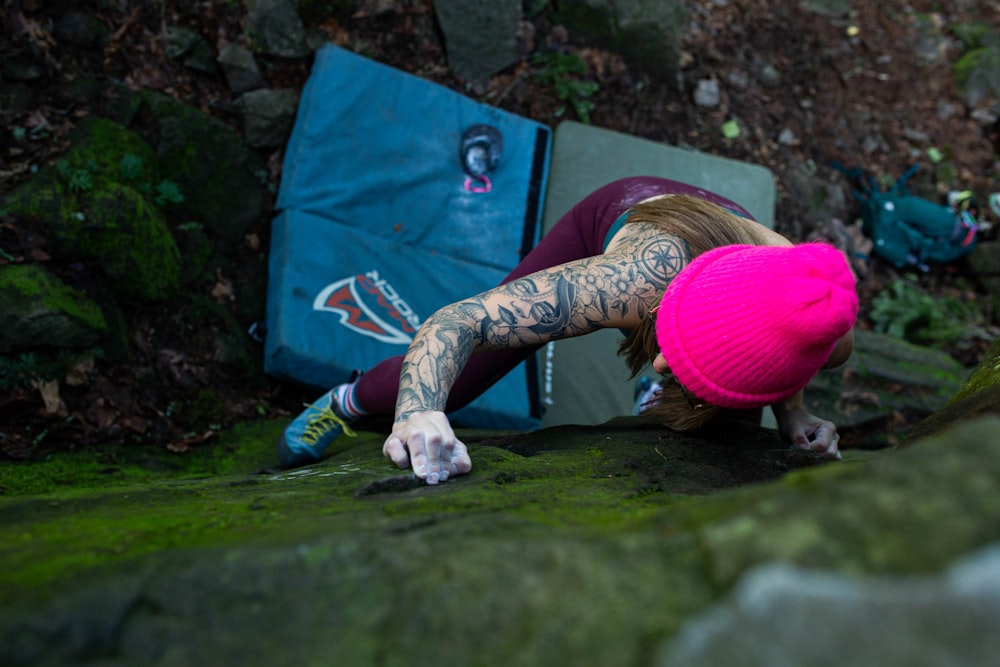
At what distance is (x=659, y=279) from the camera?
2.13 m

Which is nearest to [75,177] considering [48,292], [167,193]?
[167,193]

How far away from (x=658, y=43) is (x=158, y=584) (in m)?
Answer: 5.48

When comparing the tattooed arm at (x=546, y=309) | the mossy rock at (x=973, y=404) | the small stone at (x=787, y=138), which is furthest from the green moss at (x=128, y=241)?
the small stone at (x=787, y=138)

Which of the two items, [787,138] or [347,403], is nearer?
[347,403]

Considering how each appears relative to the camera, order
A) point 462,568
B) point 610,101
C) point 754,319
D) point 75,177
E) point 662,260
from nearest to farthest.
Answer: point 462,568
point 754,319
point 662,260
point 75,177
point 610,101

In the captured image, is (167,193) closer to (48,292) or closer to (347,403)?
(48,292)

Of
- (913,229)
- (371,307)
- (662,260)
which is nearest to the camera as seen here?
(662,260)

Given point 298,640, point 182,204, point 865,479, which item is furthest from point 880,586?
point 182,204

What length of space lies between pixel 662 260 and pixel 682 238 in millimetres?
115

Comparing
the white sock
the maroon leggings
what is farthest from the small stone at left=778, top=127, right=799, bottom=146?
the white sock

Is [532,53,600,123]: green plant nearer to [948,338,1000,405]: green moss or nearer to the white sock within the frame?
the white sock

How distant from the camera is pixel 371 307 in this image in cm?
385

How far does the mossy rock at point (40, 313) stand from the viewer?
9.39 feet

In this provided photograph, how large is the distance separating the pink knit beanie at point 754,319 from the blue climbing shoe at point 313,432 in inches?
63.6
